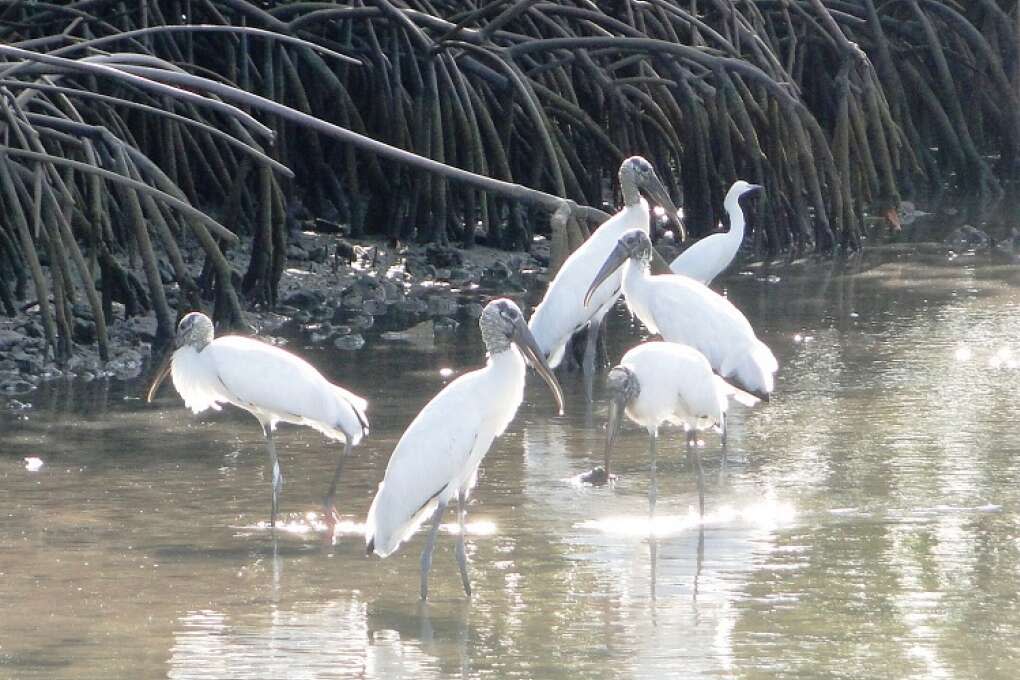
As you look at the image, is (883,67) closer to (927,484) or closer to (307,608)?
(927,484)

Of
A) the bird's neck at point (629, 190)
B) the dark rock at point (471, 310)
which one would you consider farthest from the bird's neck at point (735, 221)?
the dark rock at point (471, 310)

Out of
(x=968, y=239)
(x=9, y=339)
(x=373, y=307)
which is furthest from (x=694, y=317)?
(x=968, y=239)

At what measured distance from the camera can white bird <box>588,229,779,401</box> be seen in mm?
7656

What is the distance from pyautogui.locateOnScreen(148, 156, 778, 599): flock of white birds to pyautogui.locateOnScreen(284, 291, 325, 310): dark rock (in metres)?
2.19

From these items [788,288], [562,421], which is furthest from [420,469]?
[788,288]

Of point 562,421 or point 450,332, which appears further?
point 450,332

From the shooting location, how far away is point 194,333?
6.84 m

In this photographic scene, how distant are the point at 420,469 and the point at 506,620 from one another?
2.03ft

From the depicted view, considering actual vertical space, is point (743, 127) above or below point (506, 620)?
above

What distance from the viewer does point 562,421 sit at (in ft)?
27.2

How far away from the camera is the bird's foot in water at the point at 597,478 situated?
23.2 ft

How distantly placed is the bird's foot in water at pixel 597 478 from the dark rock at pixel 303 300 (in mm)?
4112

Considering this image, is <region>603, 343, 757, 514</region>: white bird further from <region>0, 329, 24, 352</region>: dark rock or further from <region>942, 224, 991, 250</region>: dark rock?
<region>942, 224, 991, 250</region>: dark rock

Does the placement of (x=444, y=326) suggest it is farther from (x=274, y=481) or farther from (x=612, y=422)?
(x=274, y=481)
